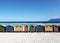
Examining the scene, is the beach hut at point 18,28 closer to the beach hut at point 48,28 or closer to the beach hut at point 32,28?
the beach hut at point 32,28

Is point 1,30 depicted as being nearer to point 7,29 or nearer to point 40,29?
point 7,29

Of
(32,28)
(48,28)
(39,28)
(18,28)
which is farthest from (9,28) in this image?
(48,28)

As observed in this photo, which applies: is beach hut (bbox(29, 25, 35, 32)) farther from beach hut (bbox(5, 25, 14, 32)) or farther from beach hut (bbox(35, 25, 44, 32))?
beach hut (bbox(5, 25, 14, 32))

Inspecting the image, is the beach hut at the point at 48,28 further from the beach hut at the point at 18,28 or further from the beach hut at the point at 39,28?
the beach hut at the point at 18,28

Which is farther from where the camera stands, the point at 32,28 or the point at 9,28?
the point at 32,28

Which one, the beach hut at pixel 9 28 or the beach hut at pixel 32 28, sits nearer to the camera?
the beach hut at pixel 9 28

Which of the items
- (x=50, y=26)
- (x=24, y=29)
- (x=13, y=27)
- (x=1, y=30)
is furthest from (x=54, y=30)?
(x=1, y=30)

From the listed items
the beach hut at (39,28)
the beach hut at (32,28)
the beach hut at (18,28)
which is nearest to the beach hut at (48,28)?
the beach hut at (39,28)

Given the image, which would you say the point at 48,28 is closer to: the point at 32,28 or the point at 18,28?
the point at 32,28

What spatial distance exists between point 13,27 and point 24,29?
1.25m

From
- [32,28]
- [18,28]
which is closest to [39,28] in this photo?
[32,28]

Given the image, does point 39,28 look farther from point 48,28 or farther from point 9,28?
point 9,28

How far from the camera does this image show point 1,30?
16156 mm

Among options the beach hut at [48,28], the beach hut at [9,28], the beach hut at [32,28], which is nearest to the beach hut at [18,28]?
the beach hut at [9,28]
